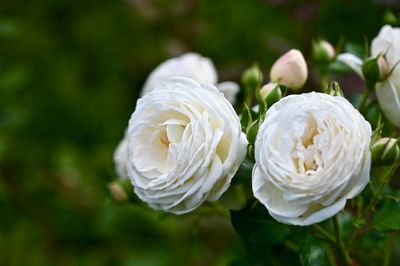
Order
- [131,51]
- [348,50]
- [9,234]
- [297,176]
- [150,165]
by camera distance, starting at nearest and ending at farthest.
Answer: [297,176] < [150,165] < [348,50] < [9,234] < [131,51]

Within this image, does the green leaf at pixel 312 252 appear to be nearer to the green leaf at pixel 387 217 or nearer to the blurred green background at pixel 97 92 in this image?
the green leaf at pixel 387 217

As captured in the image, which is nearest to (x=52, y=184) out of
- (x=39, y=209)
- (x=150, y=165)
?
(x=39, y=209)

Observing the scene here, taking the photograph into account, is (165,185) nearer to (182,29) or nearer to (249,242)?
(249,242)

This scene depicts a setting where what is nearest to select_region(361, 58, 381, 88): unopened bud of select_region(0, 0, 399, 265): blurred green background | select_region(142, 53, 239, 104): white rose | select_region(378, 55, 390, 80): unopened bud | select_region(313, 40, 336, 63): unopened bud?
select_region(378, 55, 390, 80): unopened bud

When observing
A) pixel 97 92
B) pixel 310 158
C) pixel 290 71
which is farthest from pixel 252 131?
pixel 97 92

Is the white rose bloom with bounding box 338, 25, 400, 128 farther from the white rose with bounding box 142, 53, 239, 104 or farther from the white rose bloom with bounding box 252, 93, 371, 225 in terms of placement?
the white rose with bounding box 142, 53, 239, 104

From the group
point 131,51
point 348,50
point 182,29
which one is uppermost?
point 348,50
